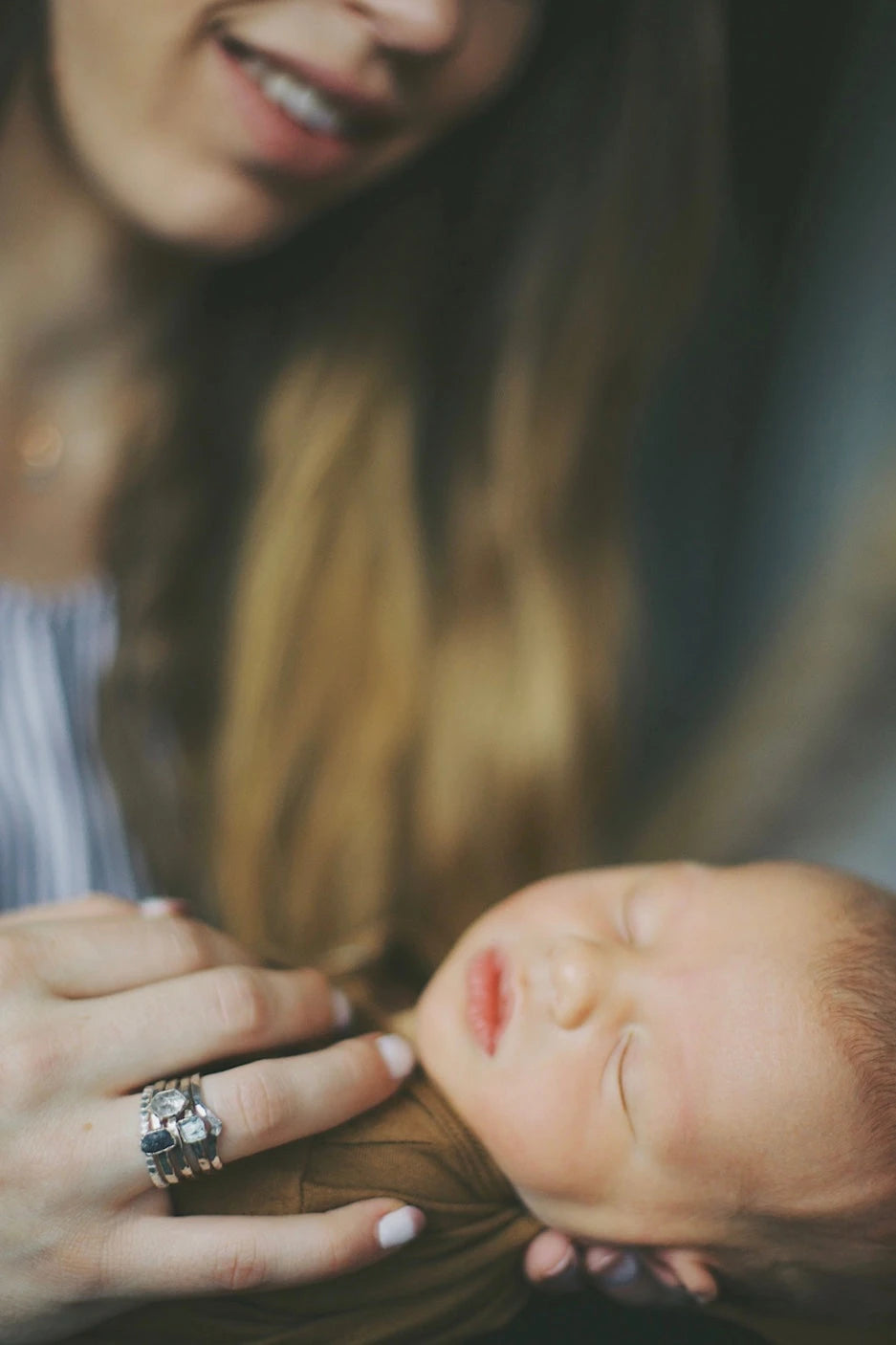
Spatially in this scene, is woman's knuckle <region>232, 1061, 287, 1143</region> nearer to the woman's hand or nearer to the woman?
the woman's hand

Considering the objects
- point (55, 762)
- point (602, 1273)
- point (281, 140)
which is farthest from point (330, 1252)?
point (281, 140)

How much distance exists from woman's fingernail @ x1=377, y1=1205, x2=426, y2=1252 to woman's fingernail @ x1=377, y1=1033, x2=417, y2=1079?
55mm

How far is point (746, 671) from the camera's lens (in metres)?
0.77

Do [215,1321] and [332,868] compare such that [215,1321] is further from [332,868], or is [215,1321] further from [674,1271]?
[332,868]

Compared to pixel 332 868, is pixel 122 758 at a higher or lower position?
higher

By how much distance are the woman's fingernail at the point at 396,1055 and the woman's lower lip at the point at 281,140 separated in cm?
49

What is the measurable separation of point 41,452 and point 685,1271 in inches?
26.1

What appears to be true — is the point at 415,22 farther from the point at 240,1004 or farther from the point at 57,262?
the point at 240,1004

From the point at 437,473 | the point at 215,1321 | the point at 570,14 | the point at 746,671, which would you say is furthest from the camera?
the point at 437,473

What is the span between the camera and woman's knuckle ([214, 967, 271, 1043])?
0.46 meters

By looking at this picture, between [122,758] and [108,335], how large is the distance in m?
0.30

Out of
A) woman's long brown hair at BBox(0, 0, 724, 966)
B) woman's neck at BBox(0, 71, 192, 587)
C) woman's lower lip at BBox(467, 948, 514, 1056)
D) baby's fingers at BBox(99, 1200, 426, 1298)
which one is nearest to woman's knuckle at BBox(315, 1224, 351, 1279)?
baby's fingers at BBox(99, 1200, 426, 1298)

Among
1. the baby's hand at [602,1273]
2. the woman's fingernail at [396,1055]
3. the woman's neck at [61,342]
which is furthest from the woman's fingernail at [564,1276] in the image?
the woman's neck at [61,342]

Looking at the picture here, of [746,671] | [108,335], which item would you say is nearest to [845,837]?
[746,671]
